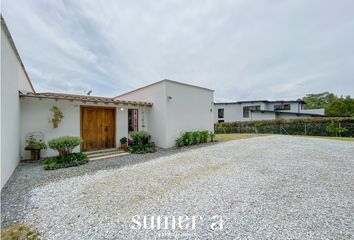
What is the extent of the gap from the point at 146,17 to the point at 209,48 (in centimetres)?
514

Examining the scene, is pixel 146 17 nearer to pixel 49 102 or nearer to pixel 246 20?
pixel 246 20

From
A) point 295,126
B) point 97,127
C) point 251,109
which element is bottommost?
point 295,126

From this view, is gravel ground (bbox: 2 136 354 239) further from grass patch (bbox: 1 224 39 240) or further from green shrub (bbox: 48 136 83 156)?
green shrub (bbox: 48 136 83 156)

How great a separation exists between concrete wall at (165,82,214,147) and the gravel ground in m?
4.26

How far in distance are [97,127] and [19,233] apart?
21.5ft

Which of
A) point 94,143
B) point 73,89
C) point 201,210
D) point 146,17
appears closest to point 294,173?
point 201,210

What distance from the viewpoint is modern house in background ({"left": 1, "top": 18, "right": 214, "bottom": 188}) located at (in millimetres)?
6387

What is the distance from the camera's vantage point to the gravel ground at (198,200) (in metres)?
2.29

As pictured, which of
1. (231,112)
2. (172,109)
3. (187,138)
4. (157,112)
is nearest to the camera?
(172,109)

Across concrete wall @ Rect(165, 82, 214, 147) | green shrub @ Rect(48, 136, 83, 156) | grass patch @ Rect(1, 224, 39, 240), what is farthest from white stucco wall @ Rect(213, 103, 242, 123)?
grass patch @ Rect(1, 224, 39, 240)

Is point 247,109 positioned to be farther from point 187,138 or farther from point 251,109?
point 187,138

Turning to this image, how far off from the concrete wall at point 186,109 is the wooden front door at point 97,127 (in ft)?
10.7

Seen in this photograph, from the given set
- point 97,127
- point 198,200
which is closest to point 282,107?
point 97,127

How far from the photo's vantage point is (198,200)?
10.5 feet
